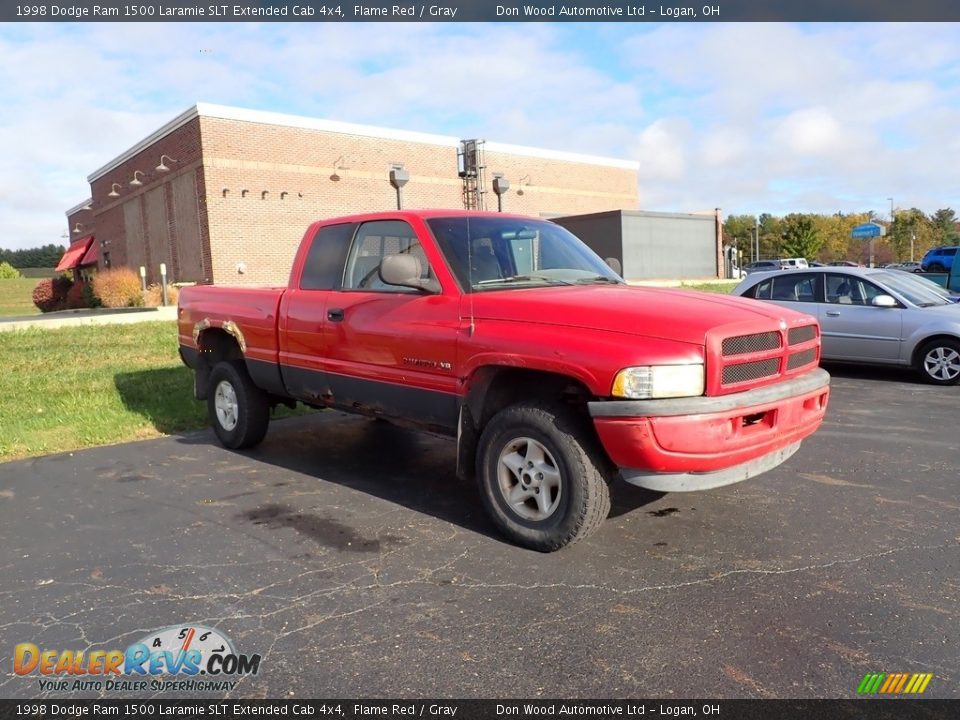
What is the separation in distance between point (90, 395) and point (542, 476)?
6.98 m

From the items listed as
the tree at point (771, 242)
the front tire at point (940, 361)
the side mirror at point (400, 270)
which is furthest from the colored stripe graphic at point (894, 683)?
the tree at point (771, 242)

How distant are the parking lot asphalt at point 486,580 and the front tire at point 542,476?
0.16m

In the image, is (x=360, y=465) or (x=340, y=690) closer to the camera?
(x=340, y=690)

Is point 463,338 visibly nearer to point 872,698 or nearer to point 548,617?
point 548,617

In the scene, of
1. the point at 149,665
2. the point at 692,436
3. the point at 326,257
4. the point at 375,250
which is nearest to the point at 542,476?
the point at 692,436

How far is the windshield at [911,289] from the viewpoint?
934cm

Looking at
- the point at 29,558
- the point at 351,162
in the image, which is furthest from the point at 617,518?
the point at 351,162

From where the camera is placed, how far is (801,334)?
419 cm

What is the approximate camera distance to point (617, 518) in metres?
4.39

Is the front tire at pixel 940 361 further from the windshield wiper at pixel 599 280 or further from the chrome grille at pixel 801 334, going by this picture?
the windshield wiper at pixel 599 280

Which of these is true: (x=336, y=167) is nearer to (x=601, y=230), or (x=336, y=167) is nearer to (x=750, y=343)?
(x=601, y=230)

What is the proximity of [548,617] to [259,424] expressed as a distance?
397 cm

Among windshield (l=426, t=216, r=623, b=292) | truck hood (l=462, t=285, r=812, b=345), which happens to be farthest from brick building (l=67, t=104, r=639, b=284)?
truck hood (l=462, t=285, r=812, b=345)

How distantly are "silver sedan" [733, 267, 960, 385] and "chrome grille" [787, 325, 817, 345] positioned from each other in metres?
5.77
